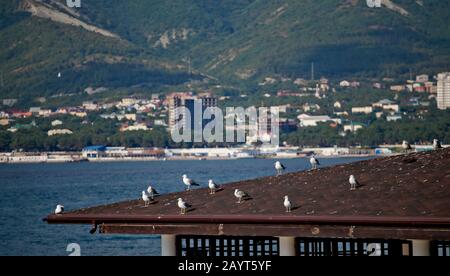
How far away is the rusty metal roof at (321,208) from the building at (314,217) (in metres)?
0.01

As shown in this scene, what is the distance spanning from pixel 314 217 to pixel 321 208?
67 centimetres

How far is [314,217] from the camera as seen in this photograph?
1756 centimetres

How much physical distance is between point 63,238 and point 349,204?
42.4 metres

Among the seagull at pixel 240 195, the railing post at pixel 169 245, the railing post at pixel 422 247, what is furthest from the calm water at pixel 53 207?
the railing post at pixel 422 247

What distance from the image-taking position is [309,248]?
19.2 metres

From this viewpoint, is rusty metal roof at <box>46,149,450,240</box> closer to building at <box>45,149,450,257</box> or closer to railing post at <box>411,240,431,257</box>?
building at <box>45,149,450,257</box>

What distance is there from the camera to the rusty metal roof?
17.2 m

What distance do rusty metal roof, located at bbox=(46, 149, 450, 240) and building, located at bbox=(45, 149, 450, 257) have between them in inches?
0.4

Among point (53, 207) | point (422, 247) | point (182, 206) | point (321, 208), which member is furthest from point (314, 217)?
point (53, 207)

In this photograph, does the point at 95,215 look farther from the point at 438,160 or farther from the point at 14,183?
the point at 14,183

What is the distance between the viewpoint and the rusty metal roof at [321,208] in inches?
677

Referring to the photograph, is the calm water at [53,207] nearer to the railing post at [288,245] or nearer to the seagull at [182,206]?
the seagull at [182,206]

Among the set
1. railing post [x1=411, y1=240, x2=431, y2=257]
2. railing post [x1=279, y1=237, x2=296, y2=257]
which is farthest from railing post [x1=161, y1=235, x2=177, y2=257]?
railing post [x1=411, y1=240, x2=431, y2=257]

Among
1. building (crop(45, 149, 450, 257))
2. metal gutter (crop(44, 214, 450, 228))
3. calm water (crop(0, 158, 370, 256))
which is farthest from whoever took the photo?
calm water (crop(0, 158, 370, 256))
